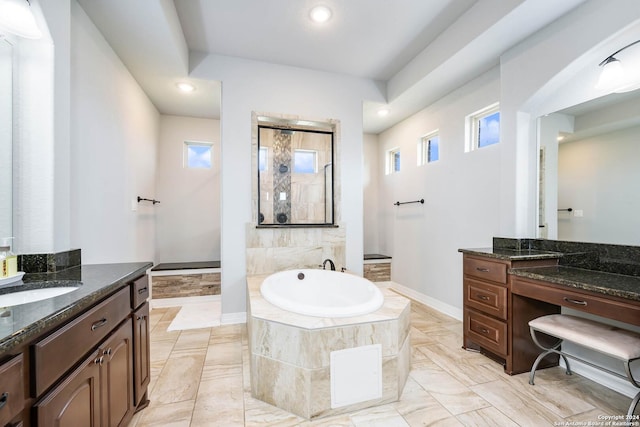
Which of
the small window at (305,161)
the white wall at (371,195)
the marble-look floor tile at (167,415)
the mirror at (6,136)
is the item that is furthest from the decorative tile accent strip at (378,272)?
the mirror at (6,136)

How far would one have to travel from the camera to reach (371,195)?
4961mm

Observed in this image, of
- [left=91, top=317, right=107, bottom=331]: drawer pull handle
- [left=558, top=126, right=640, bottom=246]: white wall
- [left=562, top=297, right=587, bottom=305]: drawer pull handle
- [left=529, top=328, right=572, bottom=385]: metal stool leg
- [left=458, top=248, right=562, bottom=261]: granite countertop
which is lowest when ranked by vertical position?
[left=529, top=328, right=572, bottom=385]: metal stool leg

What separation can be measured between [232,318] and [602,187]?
344 cm

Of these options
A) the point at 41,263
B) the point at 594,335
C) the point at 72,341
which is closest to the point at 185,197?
the point at 41,263

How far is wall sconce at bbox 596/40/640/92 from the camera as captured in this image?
1.79 metres

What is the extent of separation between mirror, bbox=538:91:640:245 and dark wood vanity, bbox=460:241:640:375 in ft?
0.46

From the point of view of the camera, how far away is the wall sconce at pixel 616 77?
1.79m

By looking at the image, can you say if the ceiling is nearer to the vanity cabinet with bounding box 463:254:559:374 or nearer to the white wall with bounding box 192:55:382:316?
the white wall with bounding box 192:55:382:316

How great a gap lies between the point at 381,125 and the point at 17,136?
4082 mm

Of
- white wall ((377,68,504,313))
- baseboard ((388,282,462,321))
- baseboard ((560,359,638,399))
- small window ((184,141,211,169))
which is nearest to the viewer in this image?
baseboard ((560,359,638,399))

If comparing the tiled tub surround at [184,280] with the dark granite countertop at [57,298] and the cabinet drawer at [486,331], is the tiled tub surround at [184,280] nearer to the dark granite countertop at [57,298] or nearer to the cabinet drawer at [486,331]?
the dark granite countertop at [57,298]

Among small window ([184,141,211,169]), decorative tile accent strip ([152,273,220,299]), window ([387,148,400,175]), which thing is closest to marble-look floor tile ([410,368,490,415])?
decorative tile accent strip ([152,273,220,299])

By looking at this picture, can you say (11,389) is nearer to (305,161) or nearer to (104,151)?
(104,151)

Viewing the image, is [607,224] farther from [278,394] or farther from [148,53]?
[148,53]
